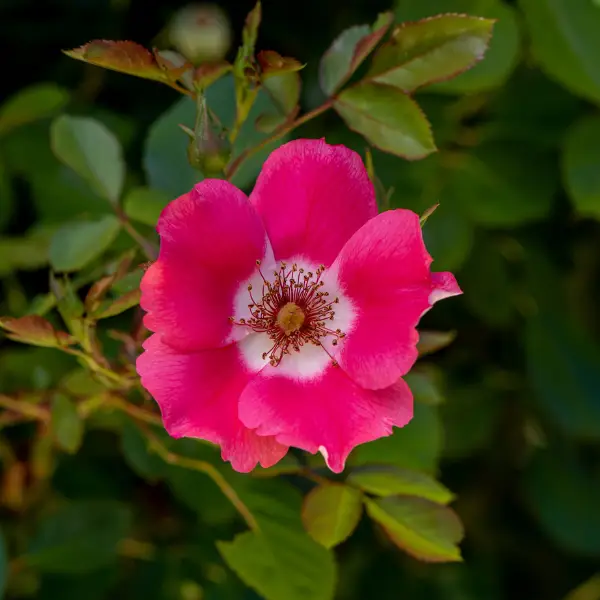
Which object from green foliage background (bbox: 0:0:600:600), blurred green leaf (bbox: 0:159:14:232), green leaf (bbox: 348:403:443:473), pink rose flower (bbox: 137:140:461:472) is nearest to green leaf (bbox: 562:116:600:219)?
green foliage background (bbox: 0:0:600:600)

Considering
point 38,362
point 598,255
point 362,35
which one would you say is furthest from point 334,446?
point 598,255

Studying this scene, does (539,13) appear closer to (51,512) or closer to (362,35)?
(362,35)

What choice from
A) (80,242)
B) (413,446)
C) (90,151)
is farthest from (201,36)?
(413,446)

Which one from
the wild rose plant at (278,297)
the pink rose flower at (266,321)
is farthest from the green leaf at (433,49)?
the pink rose flower at (266,321)

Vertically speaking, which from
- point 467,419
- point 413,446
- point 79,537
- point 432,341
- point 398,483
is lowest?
point 467,419

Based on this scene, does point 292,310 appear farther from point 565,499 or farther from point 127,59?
point 565,499

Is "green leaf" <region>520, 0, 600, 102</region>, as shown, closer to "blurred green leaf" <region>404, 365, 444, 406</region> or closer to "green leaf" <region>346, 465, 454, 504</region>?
"blurred green leaf" <region>404, 365, 444, 406</region>

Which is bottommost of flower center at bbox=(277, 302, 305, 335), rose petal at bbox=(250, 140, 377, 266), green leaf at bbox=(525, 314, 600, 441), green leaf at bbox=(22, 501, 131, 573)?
green leaf at bbox=(525, 314, 600, 441)
